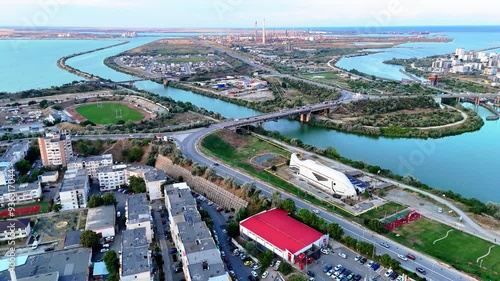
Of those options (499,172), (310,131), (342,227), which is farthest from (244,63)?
(342,227)

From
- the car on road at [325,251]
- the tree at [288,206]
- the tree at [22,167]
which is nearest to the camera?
the car on road at [325,251]

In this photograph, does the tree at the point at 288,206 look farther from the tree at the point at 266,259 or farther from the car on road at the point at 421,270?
the car on road at the point at 421,270

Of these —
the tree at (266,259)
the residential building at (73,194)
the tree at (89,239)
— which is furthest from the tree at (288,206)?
the residential building at (73,194)

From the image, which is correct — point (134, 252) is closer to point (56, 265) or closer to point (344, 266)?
point (56, 265)

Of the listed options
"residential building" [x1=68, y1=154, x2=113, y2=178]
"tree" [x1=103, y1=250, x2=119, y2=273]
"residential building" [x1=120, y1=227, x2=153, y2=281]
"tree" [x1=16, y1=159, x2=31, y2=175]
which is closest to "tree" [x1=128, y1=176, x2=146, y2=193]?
"residential building" [x1=68, y1=154, x2=113, y2=178]

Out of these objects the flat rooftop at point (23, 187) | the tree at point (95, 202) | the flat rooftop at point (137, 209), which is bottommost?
the tree at point (95, 202)

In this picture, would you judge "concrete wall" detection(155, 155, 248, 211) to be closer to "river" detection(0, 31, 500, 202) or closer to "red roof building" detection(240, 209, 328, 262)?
"red roof building" detection(240, 209, 328, 262)
